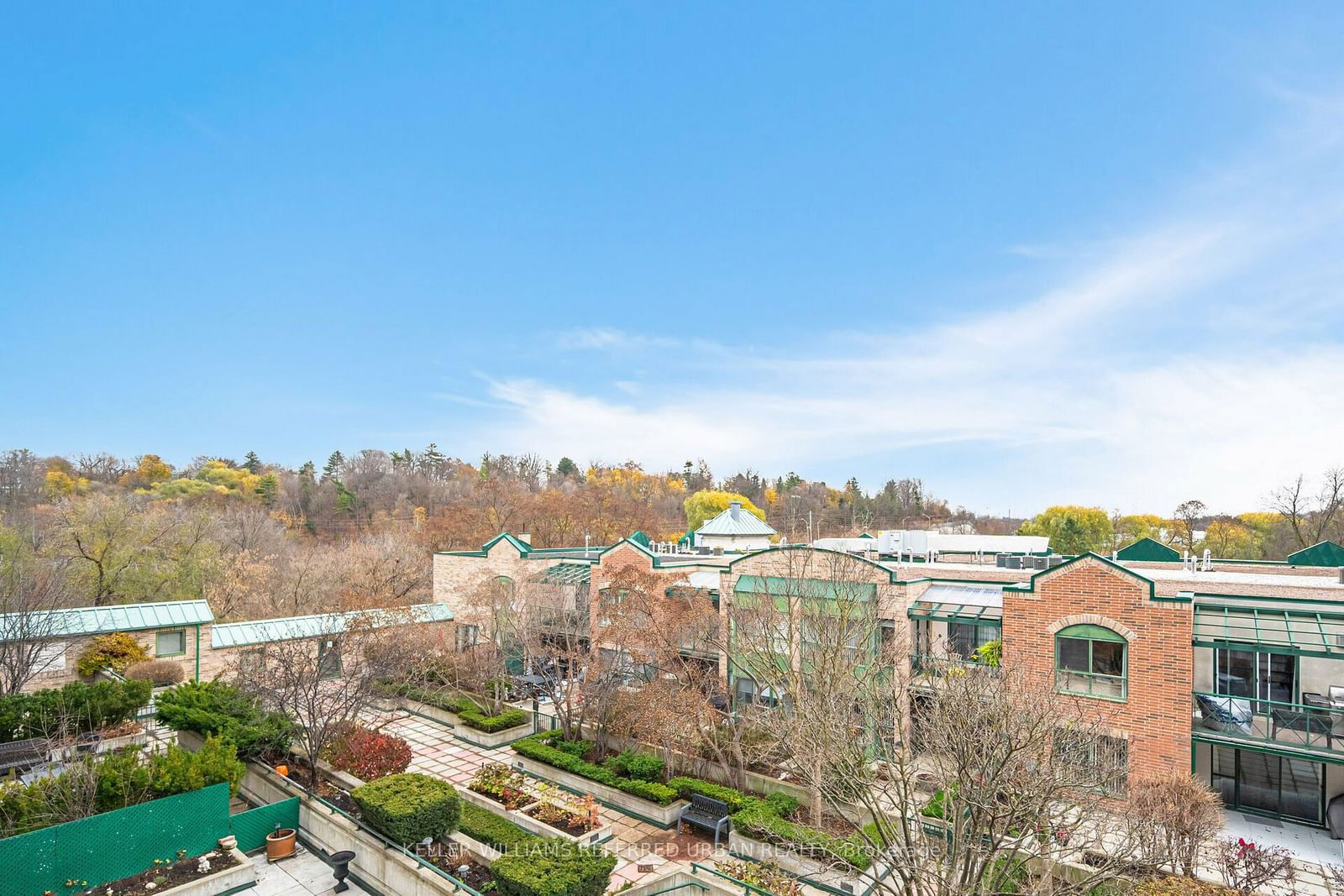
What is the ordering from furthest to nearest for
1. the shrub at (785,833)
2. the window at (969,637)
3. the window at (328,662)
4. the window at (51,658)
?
1. the window at (51,658)
2. the window at (969,637)
3. the window at (328,662)
4. the shrub at (785,833)

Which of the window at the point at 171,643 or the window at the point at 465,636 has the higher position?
the window at the point at 171,643

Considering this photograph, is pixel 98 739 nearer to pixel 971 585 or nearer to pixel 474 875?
pixel 474 875

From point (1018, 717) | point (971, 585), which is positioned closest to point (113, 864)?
point (1018, 717)

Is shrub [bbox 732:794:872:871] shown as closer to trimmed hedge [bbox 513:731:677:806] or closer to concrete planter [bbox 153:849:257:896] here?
trimmed hedge [bbox 513:731:677:806]

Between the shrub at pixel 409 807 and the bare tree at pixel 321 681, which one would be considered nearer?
the shrub at pixel 409 807

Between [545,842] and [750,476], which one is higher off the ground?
[750,476]

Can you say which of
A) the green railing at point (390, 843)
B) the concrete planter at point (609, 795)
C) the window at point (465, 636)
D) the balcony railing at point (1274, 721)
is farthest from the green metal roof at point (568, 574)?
the balcony railing at point (1274, 721)

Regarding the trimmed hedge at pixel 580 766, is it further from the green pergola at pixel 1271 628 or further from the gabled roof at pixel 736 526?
the gabled roof at pixel 736 526
